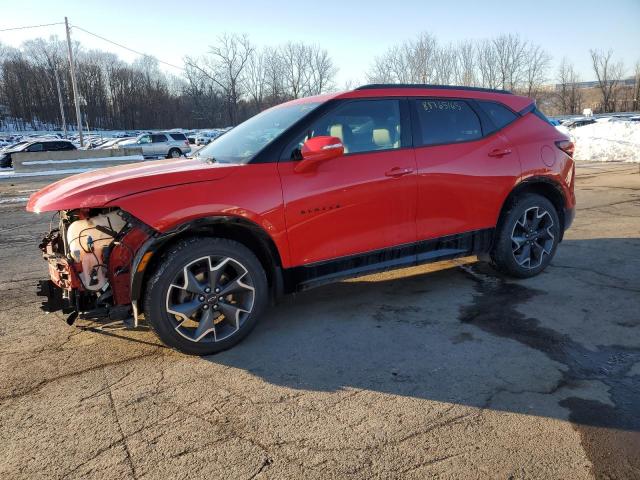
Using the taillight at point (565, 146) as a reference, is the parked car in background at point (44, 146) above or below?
above

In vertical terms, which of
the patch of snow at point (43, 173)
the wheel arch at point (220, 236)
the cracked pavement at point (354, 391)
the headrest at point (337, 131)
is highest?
the patch of snow at point (43, 173)

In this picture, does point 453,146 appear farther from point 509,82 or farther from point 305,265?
point 509,82

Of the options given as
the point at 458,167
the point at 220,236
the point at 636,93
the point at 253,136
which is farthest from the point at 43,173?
the point at 636,93

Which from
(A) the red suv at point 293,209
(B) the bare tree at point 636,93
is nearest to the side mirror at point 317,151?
(A) the red suv at point 293,209

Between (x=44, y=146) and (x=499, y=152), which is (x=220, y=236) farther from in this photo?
(x=44, y=146)

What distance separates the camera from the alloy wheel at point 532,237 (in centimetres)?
474

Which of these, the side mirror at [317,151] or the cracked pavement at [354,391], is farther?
the side mirror at [317,151]

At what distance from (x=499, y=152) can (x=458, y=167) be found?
1.86 feet

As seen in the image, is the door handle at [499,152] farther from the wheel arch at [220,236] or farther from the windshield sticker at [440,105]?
the wheel arch at [220,236]

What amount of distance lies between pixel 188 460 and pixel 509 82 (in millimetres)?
68051

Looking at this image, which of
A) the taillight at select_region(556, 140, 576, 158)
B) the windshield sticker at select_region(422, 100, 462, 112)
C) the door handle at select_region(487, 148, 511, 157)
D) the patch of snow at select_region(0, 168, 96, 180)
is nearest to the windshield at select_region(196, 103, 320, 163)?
the windshield sticker at select_region(422, 100, 462, 112)

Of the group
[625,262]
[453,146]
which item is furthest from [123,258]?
[625,262]

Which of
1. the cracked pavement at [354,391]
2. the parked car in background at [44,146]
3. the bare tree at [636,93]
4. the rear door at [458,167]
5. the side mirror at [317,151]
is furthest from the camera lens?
the bare tree at [636,93]

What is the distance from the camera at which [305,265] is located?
144 inches
